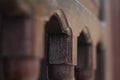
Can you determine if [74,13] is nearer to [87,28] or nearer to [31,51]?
[87,28]

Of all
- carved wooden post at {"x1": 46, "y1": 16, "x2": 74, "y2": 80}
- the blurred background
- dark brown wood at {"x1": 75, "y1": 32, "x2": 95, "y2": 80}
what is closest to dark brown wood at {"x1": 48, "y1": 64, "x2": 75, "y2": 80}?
carved wooden post at {"x1": 46, "y1": 16, "x2": 74, "y2": 80}

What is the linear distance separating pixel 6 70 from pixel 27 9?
0.13 m

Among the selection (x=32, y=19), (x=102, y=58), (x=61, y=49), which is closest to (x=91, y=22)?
(x=61, y=49)

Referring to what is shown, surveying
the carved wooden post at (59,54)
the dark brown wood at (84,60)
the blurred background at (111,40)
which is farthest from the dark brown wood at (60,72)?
the blurred background at (111,40)

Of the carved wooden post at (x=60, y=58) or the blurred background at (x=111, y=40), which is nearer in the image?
the carved wooden post at (x=60, y=58)

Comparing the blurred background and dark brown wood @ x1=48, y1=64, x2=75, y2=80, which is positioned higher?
the blurred background

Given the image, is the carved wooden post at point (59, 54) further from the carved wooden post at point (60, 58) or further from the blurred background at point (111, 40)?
the blurred background at point (111, 40)

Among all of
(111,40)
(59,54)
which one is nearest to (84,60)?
(59,54)

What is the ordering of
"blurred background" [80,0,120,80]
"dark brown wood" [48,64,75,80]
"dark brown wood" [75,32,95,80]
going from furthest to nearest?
"blurred background" [80,0,120,80], "dark brown wood" [75,32,95,80], "dark brown wood" [48,64,75,80]

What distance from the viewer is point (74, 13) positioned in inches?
53.6

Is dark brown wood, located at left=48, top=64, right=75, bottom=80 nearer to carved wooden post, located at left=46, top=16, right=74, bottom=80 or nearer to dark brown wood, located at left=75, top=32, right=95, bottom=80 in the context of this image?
carved wooden post, located at left=46, top=16, right=74, bottom=80

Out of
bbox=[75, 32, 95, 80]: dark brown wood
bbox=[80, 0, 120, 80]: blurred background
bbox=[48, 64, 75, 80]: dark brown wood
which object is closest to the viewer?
bbox=[48, 64, 75, 80]: dark brown wood

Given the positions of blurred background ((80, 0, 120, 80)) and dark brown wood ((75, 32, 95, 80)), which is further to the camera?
blurred background ((80, 0, 120, 80))

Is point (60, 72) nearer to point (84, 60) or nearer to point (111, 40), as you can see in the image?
point (84, 60)
